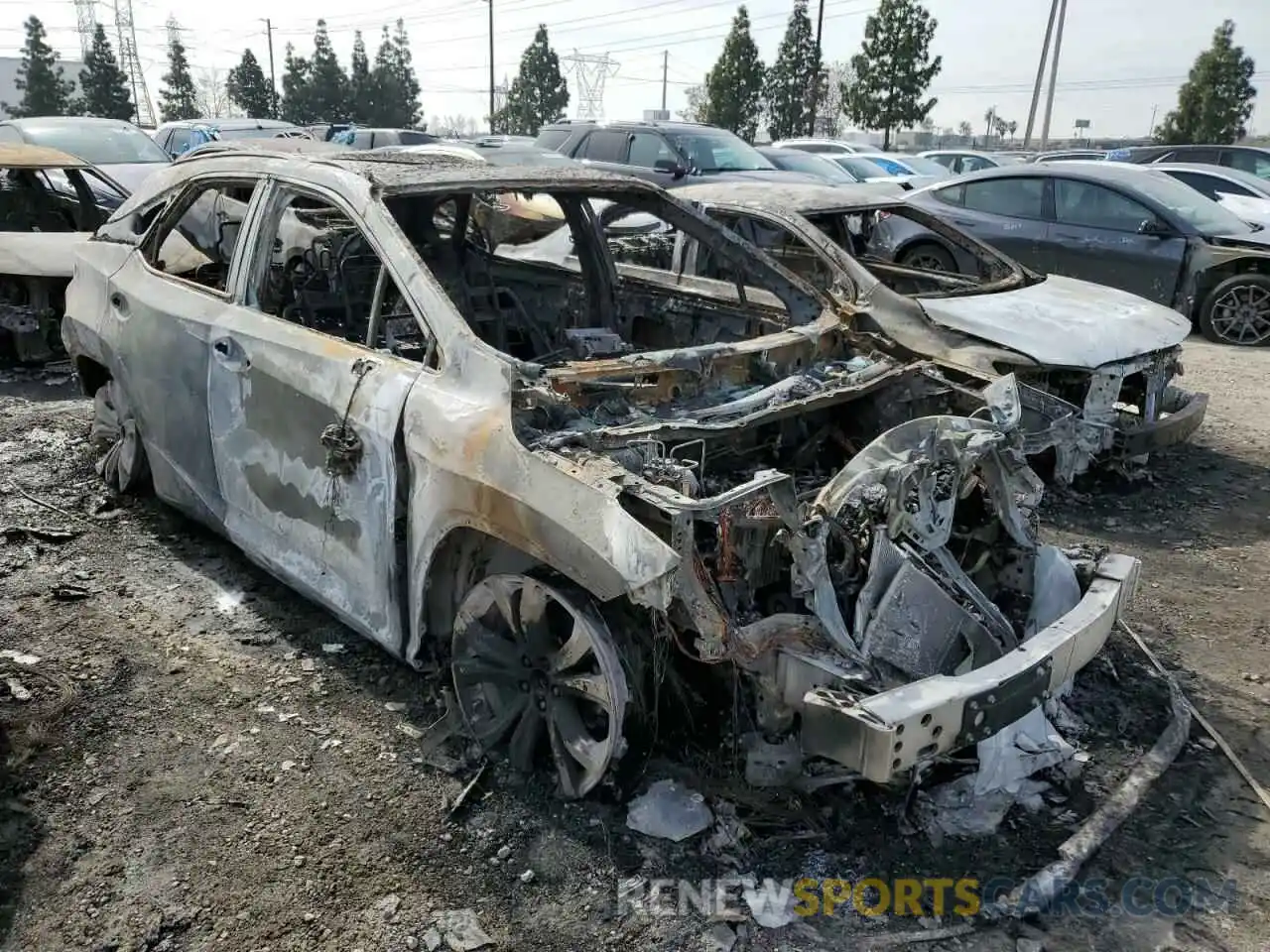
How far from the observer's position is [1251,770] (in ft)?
10.8

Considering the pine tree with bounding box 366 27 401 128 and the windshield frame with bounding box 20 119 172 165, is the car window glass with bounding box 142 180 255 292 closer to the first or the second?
the windshield frame with bounding box 20 119 172 165

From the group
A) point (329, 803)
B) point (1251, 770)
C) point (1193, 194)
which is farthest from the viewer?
point (1193, 194)

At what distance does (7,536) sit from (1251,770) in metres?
5.21

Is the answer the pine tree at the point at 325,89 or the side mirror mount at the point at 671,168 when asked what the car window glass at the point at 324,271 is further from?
the pine tree at the point at 325,89

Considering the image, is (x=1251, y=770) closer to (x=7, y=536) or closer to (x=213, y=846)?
(x=213, y=846)

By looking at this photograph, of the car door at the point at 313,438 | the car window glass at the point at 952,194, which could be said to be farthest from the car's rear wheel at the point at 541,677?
the car window glass at the point at 952,194

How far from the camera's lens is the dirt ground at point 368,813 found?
2.58 metres

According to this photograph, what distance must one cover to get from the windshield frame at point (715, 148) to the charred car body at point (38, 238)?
6096mm

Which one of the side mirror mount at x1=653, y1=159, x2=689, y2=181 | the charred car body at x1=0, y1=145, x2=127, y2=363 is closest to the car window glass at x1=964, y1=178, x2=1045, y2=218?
the side mirror mount at x1=653, y1=159, x2=689, y2=181

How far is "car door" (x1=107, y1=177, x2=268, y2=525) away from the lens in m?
3.93

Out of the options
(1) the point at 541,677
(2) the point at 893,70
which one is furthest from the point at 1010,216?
(2) the point at 893,70

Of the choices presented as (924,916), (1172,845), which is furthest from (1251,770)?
(924,916)

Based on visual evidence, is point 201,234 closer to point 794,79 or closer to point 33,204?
point 33,204

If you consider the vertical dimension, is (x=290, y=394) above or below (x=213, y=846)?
→ above
